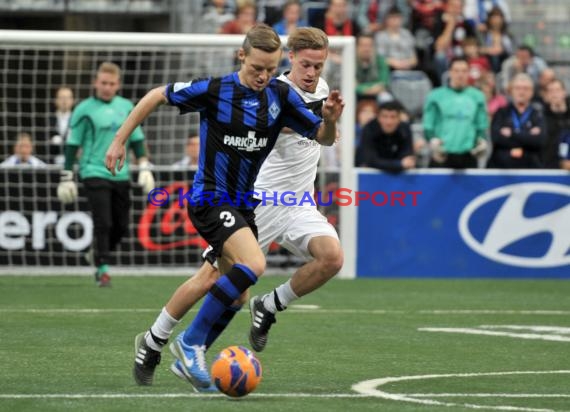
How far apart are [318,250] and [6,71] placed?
7.99 m

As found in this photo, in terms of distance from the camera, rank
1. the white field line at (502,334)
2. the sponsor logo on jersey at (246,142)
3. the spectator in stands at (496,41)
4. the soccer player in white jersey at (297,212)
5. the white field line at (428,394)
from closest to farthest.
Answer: the white field line at (428,394)
the sponsor logo on jersey at (246,142)
the soccer player in white jersey at (297,212)
the white field line at (502,334)
the spectator in stands at (496,41)

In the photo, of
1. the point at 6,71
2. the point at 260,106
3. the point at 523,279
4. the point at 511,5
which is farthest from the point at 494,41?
the point at 260,106

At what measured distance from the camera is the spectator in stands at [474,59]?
18656mm

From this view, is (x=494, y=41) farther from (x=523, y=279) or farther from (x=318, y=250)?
(x=318, y=250)

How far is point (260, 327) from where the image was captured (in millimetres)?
8688

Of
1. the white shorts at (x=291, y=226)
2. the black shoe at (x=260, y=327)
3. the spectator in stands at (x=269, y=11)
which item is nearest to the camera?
the black shoe at (x=260, y=327)

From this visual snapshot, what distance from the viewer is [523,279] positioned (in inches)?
611

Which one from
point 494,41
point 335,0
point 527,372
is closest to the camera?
point 527,372

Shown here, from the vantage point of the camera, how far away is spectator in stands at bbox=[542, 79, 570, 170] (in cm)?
1598

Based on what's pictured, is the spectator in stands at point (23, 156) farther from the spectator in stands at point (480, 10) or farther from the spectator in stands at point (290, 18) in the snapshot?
the spectator in stands at point (480, 10)

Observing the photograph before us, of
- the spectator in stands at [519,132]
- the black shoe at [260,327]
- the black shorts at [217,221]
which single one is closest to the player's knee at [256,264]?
the black shorts at [217,221]

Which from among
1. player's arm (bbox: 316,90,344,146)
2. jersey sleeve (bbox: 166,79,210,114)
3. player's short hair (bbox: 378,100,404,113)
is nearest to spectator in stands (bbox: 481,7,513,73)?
player's short hair (bbox: 378,100,404,113)

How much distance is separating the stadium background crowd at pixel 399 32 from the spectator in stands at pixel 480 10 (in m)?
0.01

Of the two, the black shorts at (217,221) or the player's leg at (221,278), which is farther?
the black shorts at (217,221)
